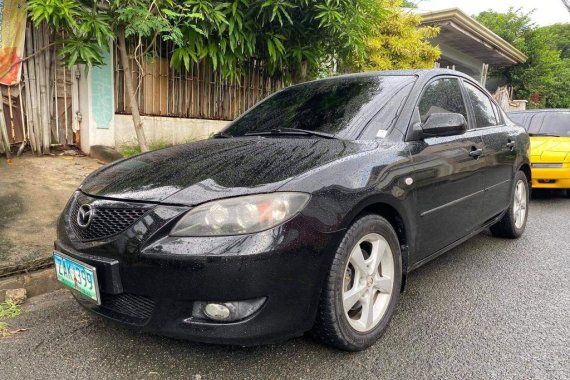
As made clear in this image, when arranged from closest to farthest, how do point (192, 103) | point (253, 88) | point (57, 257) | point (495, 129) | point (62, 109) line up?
point (57, 257) < point (495, 129) < point (62, 109) < point (192, 103) < point (253, 88)

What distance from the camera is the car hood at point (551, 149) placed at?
597cm

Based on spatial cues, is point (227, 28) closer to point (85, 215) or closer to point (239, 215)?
point (85, 215)

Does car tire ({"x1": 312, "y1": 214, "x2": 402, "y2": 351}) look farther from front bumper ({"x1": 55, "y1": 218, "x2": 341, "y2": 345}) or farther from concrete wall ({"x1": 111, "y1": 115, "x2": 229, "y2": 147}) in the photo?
concrete wall ({"x1": 111, "y1": 115, "x2": 229, "y2": 147})

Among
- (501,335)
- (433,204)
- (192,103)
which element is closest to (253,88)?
(192,103)

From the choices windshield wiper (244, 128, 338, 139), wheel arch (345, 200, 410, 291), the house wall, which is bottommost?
wheel arch (345, 200, 410, 291)

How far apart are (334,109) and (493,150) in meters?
1.51

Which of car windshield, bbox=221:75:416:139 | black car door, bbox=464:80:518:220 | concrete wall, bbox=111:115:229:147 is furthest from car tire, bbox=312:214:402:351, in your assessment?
concrete wall, bbox=111:115:229:147

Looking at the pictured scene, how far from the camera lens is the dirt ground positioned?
119 inches

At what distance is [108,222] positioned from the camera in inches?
75.8

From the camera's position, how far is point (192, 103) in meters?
6.86

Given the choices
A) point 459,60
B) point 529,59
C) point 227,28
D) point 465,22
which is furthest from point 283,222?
point 529,59

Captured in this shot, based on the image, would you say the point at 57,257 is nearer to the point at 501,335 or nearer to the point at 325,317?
the point at 325,317

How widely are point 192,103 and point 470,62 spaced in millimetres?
13097

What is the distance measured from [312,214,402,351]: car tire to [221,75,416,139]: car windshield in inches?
25.4
